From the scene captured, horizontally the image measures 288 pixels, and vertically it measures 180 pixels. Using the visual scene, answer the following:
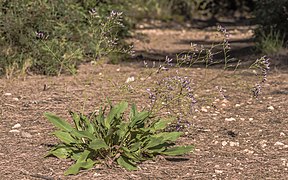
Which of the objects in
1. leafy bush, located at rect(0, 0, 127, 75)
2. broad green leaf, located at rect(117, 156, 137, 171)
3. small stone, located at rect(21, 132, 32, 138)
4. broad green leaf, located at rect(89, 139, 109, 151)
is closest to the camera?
broad green leaf, located at rect(89, 139, 109, 151)

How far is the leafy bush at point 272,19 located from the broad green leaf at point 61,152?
565 centimetres

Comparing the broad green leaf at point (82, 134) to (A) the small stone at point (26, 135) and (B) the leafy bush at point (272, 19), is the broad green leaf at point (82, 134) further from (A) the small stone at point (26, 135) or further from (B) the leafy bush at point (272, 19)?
(B) the leafy bush at point (272, 19)

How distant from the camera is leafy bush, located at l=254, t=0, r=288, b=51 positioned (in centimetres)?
979

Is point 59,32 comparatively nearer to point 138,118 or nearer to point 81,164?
point 138,118

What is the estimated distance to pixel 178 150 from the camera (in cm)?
459

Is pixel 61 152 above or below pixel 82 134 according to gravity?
below

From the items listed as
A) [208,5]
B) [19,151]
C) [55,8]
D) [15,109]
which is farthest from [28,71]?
[208,5]

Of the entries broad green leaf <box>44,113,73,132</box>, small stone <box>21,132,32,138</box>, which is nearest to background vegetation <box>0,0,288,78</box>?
small stone <box>21,132,32,138</box>

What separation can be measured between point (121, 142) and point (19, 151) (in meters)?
0.80

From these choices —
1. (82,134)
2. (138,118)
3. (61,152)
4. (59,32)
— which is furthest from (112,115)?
(59,32)

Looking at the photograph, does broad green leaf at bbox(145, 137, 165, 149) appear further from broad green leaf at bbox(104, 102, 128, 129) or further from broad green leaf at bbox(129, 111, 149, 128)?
broad green leaf at bbox(104, 102, 128, 129)

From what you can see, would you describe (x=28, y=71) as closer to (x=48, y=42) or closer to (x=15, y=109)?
(x=48, y=42)

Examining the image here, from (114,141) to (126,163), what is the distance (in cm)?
18

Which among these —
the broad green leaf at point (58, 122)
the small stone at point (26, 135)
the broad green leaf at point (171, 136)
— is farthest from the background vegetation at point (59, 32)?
the broad green leaf at point (171, 136)
